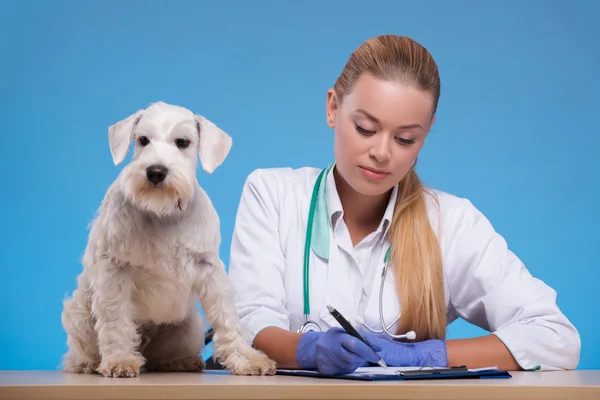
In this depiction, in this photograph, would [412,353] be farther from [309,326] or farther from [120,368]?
[120,368]

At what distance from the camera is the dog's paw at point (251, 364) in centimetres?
168

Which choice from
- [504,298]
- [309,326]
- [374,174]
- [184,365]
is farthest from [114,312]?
[504,298]

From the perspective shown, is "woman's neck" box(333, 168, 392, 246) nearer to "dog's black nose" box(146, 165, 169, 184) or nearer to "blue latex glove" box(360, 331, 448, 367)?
"blue latex glove" box(360, 331, 448, 367)

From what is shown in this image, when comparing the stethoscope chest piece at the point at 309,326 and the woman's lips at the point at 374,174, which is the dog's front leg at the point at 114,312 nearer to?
the stethoscope chest piece at the point at 309,326

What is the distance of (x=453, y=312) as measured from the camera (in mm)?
2375

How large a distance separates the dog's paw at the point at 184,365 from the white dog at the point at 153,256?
135 millimetres

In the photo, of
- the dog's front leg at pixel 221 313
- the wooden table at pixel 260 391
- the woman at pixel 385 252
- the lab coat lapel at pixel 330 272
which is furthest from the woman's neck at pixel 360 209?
the wooden table at pixel 260 391

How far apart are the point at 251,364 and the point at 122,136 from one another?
68cm

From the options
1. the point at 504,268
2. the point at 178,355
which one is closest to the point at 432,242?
the point at 504,268

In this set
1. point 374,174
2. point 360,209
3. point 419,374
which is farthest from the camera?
point 360,209

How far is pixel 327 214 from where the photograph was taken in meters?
2.22

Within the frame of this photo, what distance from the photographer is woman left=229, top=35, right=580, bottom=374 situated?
1.91 m

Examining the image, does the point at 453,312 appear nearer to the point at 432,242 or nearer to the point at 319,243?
the point at 432,242

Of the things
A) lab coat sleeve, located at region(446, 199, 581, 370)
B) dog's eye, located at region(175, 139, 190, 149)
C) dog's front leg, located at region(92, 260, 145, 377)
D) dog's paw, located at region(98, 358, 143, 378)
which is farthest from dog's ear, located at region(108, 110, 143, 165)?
lab coat sleeve, located at region(446, 199, 581, 370)
